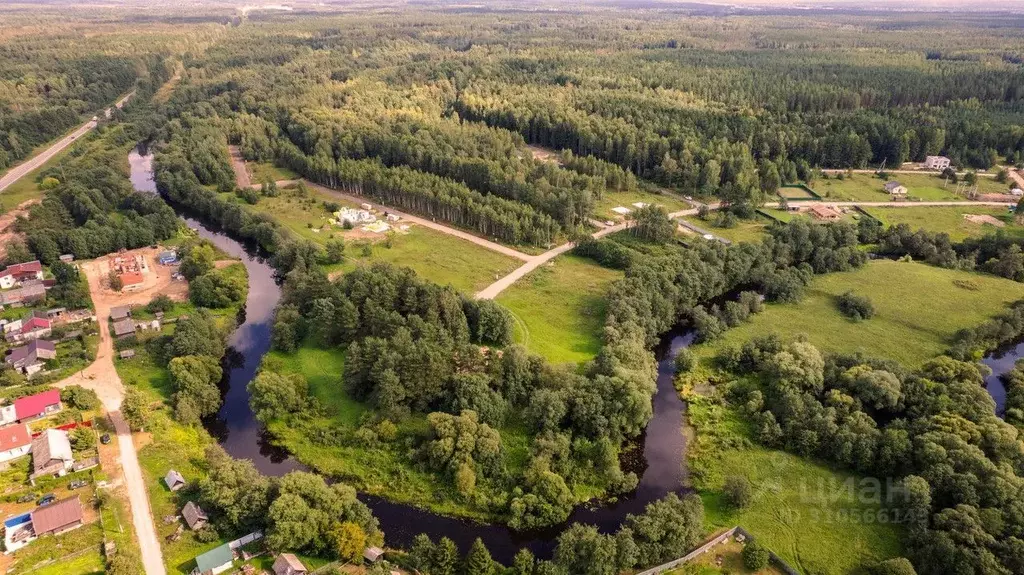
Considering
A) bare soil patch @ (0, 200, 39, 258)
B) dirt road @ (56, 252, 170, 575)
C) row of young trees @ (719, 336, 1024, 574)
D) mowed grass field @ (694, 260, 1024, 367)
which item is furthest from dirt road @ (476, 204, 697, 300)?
bare soil patch @ (0, 200, 39, 258)

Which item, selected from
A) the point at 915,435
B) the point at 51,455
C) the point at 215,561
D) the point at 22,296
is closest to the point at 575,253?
the point at 915,435

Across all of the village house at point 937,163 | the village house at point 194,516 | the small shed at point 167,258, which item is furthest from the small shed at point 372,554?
the village house at point 937,163

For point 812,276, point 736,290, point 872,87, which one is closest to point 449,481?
point 736,290

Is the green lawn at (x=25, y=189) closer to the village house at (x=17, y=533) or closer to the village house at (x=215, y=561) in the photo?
the village house at (x=17, y=533)

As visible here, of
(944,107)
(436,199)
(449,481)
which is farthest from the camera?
(944,107)

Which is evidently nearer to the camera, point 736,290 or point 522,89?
point 736,290

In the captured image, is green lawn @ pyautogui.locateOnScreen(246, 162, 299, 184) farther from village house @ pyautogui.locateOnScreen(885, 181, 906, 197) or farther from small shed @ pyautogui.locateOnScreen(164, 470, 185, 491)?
village house @ pyautogui.locateOnScreen(885, 181, 906, 197)

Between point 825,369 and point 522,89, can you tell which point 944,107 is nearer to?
point 522,89
